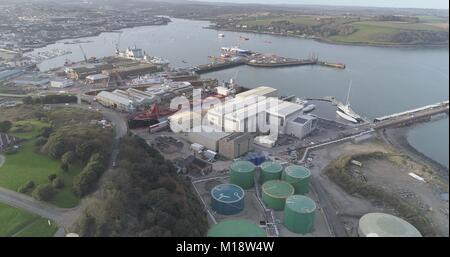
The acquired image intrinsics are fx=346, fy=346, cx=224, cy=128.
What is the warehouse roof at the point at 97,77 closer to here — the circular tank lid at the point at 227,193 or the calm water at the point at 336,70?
the calm water at the point at 336,70

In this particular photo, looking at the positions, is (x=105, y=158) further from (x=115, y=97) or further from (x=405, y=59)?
(x=405, y=59)

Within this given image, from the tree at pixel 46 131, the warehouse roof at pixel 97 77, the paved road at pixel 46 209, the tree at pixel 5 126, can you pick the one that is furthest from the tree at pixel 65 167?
the warehouse roof at pixel 97 77

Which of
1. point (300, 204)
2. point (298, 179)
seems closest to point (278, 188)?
point (298, 179)

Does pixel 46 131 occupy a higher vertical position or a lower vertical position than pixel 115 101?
higher

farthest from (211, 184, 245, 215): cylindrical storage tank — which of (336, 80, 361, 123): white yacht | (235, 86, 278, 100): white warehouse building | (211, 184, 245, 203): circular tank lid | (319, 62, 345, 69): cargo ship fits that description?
(319, 62, 345, 69): cargo ship

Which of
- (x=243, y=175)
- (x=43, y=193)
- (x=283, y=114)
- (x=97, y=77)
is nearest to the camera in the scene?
(x=43, y=193)

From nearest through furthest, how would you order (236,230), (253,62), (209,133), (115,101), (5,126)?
(236,230), (5,126), (209,133), (115,101), (253,62)

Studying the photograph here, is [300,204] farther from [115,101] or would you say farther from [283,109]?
[115,101]

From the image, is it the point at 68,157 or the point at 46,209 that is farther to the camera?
the point at 68,157
